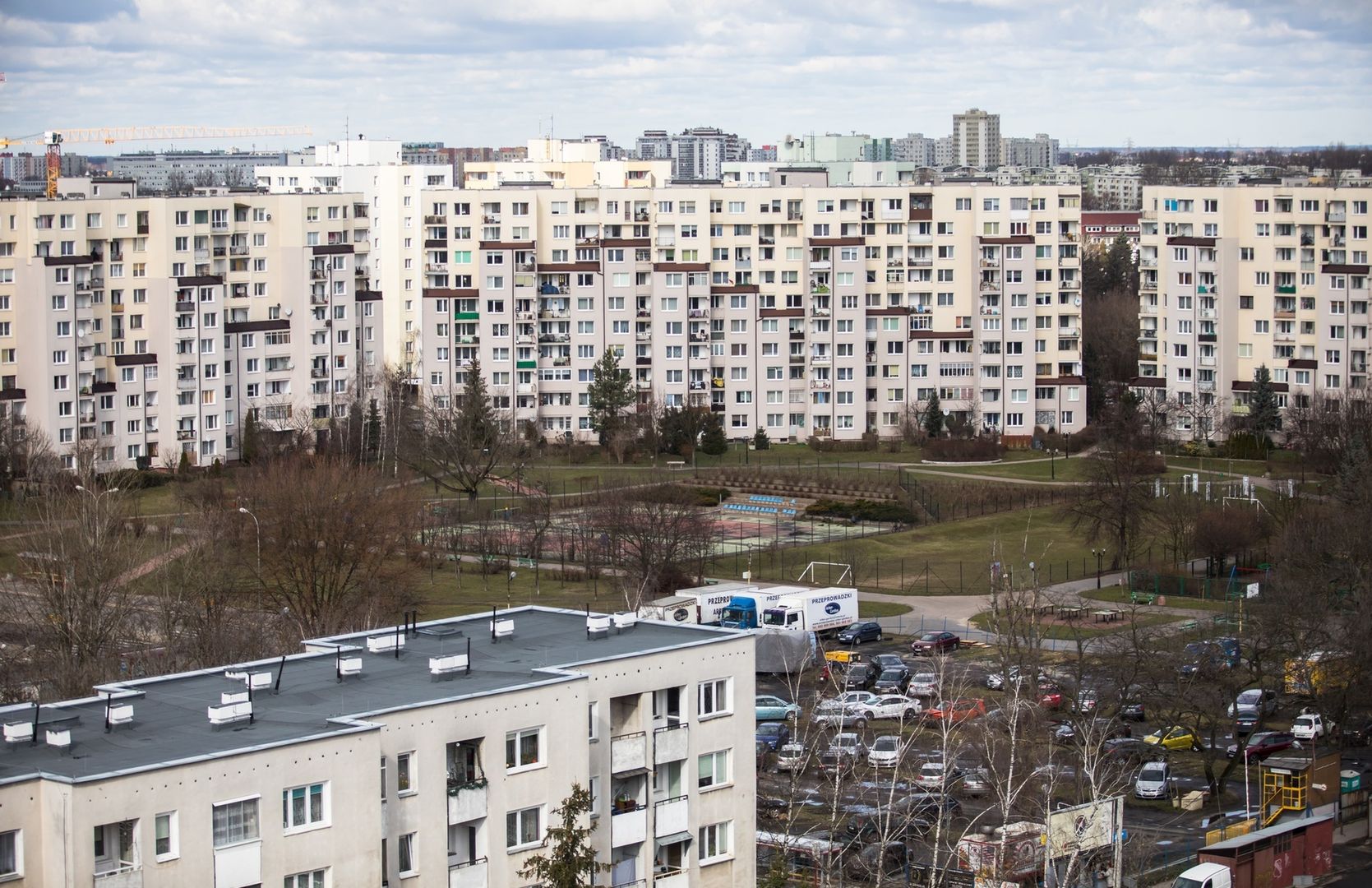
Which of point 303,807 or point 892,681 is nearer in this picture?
point 303,807

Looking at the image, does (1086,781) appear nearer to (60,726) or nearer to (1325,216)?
(60,726)

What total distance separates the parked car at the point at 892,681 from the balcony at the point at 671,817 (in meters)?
20.9

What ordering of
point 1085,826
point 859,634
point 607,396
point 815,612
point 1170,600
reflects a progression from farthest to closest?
1. point 607,396
2. point 1170,600
3. point 815,612
4. point 859,634
5. point 1085,826

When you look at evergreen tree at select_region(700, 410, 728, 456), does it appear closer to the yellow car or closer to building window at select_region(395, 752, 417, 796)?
the yellow car

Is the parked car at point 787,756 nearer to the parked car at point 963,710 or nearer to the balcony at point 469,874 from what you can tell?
the parked car at point 963,710

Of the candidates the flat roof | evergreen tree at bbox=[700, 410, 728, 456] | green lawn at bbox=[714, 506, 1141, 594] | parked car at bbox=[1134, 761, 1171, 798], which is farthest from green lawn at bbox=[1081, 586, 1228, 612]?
the flat roof

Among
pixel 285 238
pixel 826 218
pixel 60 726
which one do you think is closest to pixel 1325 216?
pixel 826 218

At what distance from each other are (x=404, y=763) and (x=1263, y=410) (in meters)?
72.8

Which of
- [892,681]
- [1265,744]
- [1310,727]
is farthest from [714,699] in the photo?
[892,681]

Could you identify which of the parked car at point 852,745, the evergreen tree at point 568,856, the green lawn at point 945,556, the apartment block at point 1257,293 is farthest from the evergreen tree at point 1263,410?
the evergreen tree at point 568,856

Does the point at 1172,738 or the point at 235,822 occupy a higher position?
the point at 235,822

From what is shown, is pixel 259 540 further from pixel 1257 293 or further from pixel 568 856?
pixel 1257 293

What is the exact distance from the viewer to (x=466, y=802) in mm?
27344

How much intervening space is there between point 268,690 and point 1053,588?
39481 mm
